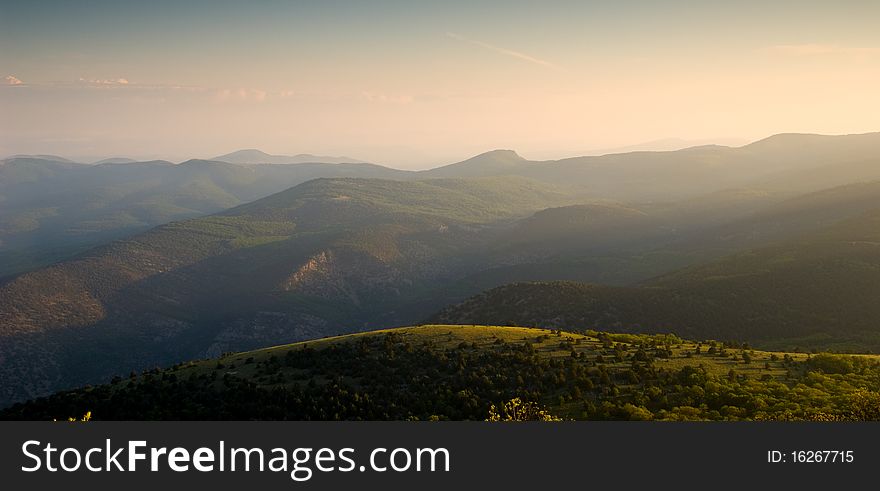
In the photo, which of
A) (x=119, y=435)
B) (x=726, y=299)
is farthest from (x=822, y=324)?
(x=119, y=435)

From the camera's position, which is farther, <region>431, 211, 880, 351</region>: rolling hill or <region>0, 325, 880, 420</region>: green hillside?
<region>431, 211, 880, 351</region>: rolling hill

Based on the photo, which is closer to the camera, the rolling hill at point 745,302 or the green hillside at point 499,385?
the green hillside at point 499,385

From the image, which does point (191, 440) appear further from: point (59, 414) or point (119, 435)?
point (59, 414)

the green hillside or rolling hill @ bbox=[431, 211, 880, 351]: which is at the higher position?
the green hillside

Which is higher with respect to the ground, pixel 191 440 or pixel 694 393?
pixel 191 440

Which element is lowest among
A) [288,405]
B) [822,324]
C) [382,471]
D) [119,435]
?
[822,324]

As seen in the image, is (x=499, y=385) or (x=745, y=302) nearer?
(x=499, y=385)

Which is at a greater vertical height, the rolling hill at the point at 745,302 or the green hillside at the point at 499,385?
the green hillside at the point at 499,385

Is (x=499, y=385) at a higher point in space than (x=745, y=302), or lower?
higher
